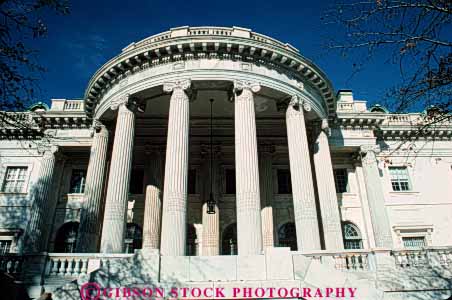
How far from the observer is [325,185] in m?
20.6

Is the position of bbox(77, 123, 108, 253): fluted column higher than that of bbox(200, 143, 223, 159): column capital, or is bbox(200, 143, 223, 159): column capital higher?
bbox(200, 143, 223, 159): column capital

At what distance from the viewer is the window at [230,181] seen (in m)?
25.8

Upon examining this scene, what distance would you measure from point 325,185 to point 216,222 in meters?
7.29

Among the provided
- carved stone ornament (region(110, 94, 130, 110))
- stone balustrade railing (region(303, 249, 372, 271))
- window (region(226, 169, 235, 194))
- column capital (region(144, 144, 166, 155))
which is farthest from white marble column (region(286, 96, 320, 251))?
column capital (region(144, 144, 166, 155))

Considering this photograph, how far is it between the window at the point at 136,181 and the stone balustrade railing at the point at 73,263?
12.0 meters

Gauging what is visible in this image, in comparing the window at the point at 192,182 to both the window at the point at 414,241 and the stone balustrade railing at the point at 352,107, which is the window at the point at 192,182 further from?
the window at the point at 414,241

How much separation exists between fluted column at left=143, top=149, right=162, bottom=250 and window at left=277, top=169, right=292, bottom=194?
8.51 meters

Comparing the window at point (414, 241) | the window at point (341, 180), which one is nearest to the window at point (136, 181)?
the window at point (341, 180)

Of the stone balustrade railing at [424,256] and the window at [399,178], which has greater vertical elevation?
the window at [399,178]

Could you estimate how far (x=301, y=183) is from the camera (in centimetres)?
1802

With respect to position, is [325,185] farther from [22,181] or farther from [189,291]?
[22,181]

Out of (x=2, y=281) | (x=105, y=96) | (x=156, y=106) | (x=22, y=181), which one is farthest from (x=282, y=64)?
(x=22, y=181)

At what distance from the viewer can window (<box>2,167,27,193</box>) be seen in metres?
25.7

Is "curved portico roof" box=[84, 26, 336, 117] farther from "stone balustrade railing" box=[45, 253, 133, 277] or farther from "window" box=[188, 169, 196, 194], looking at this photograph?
"stone balustrade railing" box=[45, 253, 133, 277]
